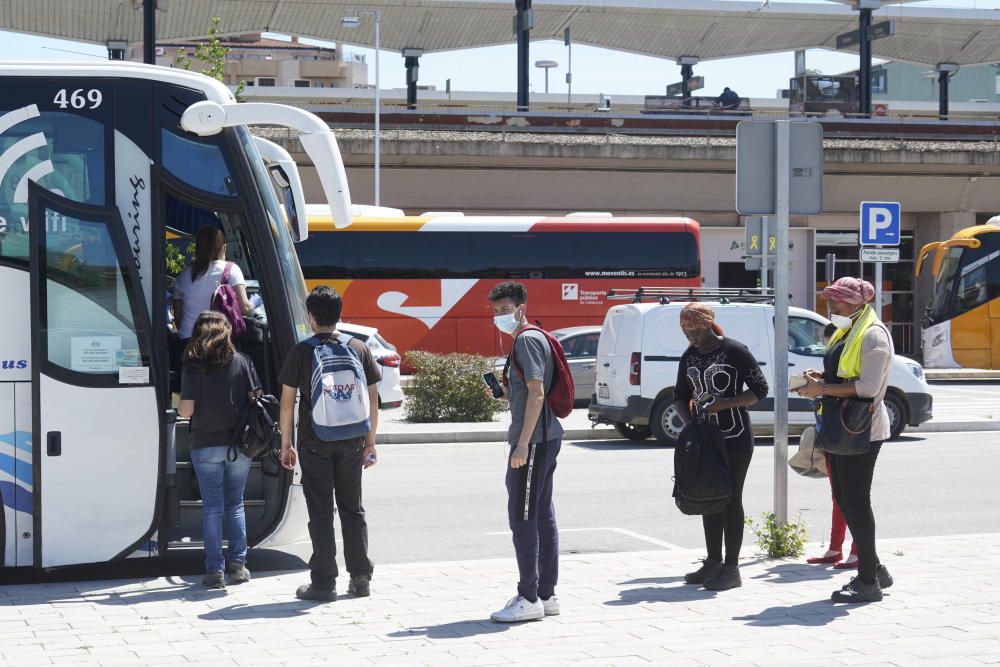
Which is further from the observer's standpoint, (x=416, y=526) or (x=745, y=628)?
(x=416, y=526)

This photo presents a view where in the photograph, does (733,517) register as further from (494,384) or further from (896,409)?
(896,409)

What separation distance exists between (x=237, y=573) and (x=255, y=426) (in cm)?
93

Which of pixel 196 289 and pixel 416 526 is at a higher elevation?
pixel 196 289

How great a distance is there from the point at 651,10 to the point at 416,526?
39650mm

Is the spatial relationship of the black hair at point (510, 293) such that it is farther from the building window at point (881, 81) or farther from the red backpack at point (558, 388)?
the building window at point (881, 81)

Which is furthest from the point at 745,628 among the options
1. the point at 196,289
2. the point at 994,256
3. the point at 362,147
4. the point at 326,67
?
the point at 326,67

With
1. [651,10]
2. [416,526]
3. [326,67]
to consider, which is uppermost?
[326,67]

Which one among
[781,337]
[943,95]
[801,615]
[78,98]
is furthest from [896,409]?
[943,95]

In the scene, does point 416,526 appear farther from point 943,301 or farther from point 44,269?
point 943,301

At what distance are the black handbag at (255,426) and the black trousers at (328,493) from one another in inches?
16.9

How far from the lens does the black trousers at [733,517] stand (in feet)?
26.0

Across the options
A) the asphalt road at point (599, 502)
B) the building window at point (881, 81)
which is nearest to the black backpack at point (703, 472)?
the asphalt road at point (599, 502)

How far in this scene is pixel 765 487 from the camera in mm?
13008

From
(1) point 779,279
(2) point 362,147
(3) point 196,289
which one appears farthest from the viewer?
(2) point 362,147
